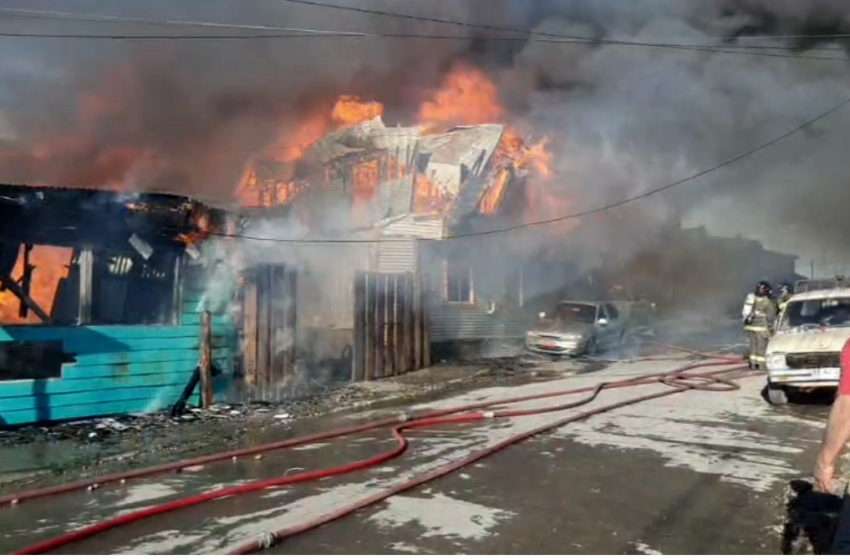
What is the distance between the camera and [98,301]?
975 cm

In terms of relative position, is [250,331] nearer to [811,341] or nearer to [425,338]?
[425,338]

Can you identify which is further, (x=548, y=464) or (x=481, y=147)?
(x=481, y=147)

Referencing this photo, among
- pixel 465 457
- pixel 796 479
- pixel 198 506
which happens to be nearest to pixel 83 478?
pixel 198 506

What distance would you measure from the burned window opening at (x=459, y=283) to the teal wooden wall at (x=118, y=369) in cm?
1033

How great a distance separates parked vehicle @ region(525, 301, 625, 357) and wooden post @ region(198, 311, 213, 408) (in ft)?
34.6

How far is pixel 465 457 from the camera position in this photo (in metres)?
7.44

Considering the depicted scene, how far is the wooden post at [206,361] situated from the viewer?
10469mm

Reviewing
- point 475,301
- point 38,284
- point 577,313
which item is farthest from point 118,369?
point 475,301

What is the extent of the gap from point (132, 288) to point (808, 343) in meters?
9.39

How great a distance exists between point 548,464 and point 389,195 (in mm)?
15356

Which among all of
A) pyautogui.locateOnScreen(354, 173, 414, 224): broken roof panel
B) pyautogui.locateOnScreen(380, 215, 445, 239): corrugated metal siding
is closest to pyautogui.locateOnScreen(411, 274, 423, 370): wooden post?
pyautogui.locateOnScreen(380, 215, 445, 239): corrugated metal siding

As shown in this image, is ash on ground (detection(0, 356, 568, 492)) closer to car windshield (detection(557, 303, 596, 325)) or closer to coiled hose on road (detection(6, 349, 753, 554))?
Answer: coiled hose on road (detection(6, 349, 753, 554))

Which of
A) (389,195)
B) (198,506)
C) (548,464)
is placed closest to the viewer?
(198,506)

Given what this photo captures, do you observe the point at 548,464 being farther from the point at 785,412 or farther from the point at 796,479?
the point at 785,412
